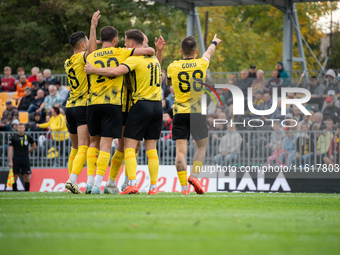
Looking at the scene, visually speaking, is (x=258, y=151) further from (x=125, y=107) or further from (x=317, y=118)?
(x=125, y=107)

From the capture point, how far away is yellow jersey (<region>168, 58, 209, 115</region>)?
8.66m

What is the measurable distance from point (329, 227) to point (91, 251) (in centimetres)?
215

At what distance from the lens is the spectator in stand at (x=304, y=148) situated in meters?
→ 14.3

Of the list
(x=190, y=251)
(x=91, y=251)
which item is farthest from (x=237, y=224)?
(x=91, y=251)

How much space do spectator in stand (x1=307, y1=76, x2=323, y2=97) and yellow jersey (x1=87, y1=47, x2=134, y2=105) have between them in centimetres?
1061

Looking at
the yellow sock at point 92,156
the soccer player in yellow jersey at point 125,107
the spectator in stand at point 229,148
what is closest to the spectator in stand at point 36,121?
the spectator in stand at point 229,148

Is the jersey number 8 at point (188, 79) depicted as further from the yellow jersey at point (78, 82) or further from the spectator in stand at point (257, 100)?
the spectator in stand at point (257, 100)

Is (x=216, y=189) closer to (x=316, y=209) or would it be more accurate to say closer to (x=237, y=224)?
(x=316, y=209)

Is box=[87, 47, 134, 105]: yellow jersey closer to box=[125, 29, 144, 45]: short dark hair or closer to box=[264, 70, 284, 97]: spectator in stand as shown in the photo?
box=[125, 29, 144, 45]: short dark hair

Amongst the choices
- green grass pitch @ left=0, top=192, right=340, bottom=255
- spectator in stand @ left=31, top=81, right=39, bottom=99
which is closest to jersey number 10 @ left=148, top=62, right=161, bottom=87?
green grass pitch @ left=0, top=192, right=340, bottom=255

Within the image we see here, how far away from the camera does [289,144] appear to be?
1445 centimetres

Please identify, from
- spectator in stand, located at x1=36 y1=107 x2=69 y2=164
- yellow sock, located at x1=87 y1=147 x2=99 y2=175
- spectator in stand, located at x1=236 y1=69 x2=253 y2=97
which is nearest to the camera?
yellow sock, located at x1=87 y1=147 x2=99 y2=175

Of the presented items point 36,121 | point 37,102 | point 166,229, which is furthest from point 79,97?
point 37,102

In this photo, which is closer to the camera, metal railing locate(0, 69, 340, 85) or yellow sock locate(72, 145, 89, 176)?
yellow sock locate(72, 145, 89, 176)
